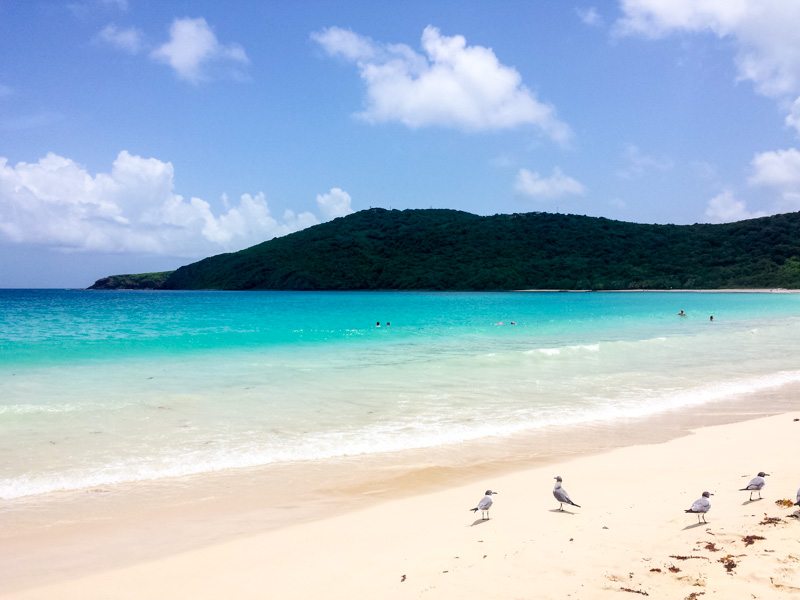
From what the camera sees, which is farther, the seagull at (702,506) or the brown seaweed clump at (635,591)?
the seagull at (702,506)

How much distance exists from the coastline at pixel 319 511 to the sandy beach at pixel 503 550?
28 mm

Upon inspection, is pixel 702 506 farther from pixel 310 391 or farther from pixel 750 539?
pixel 310 391

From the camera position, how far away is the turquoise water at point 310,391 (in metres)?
9.16

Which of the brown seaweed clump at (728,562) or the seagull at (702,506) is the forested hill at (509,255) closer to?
the seagull at (702,506)

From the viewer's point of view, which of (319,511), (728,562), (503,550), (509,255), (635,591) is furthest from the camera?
(509,255)

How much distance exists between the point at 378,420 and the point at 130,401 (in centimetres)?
626

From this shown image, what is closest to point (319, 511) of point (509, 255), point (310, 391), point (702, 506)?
point (702, 506)

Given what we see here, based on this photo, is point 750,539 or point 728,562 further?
point 750,539

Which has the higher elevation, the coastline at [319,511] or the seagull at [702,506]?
the seagull at [702,506]

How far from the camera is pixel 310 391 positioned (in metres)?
14.2

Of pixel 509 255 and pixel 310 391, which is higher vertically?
pixel 509 255

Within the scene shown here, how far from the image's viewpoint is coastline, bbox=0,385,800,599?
4.93m

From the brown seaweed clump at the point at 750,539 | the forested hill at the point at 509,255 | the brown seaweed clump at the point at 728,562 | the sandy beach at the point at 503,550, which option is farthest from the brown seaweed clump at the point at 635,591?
the forested hill at the point at 509,255

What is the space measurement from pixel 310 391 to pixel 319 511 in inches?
304
